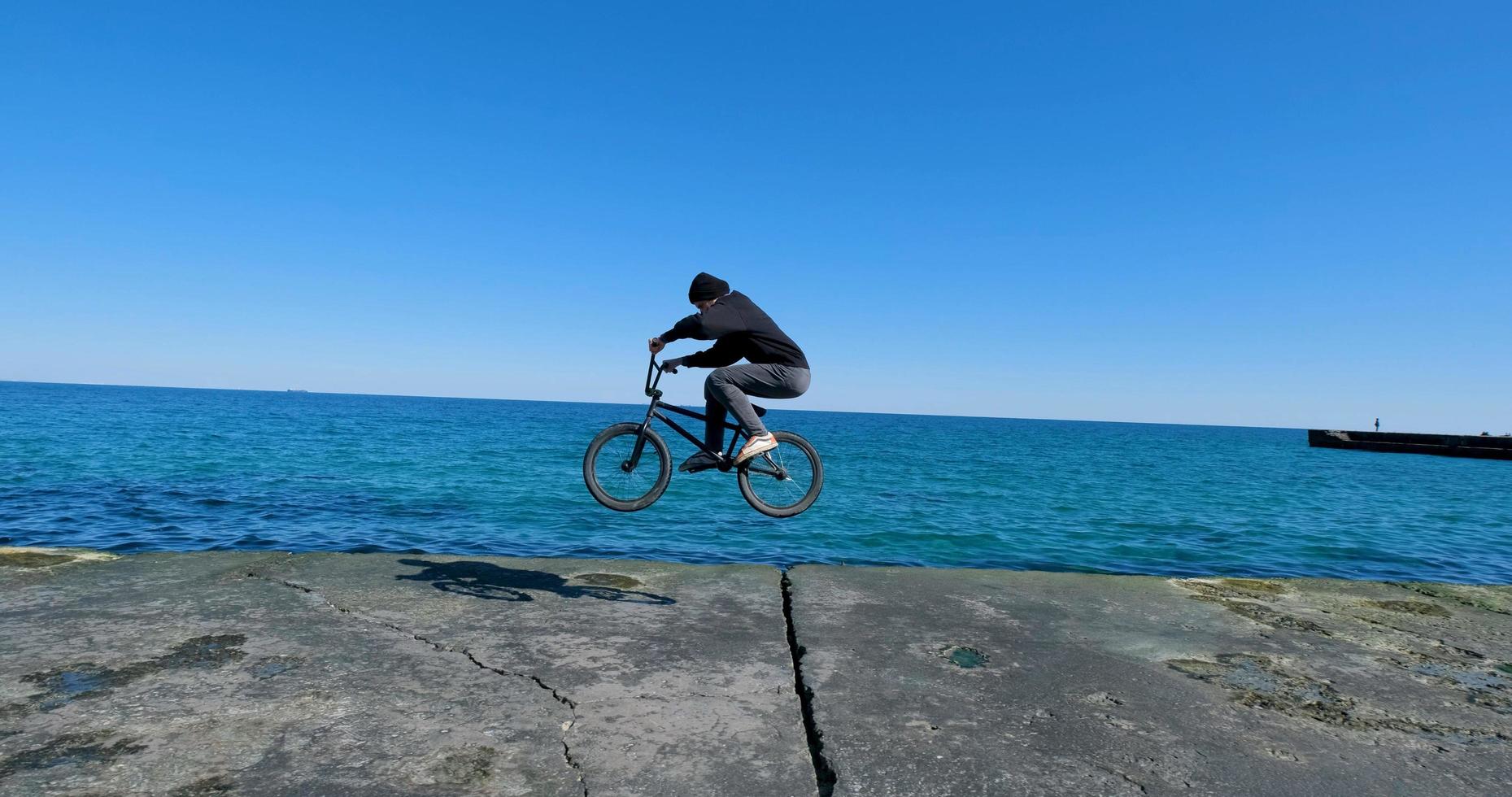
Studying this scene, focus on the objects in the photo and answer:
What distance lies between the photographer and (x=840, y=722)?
179 inches

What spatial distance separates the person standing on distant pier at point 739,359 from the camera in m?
7.01

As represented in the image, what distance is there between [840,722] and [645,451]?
3870mm

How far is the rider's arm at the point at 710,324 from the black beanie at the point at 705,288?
0.47ft

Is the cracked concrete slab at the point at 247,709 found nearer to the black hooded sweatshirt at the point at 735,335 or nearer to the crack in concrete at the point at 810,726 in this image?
the crack in concrete at the point at 810,726

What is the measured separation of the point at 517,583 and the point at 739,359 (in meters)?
3.15

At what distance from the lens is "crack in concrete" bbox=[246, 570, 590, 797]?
156 inches

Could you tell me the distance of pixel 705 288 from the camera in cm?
706

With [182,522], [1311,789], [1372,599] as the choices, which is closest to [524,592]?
[1311,789]

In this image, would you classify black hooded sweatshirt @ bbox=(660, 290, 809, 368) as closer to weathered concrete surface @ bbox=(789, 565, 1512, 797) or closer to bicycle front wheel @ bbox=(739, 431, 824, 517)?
bicycle front wheel @ bbox=(739, 431, 824, 517)

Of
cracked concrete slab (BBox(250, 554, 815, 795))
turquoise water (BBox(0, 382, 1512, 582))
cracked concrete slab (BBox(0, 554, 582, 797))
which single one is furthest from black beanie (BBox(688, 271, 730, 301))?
cracked concrete slab (BBox(0, 554, 582, 797))

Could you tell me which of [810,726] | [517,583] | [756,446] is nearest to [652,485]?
[756,446]

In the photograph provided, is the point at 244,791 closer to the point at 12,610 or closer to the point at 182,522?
the point at 12,610

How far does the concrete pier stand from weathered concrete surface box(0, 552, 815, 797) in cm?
2

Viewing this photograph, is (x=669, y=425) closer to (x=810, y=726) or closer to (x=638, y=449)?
(x=638, y=449)
